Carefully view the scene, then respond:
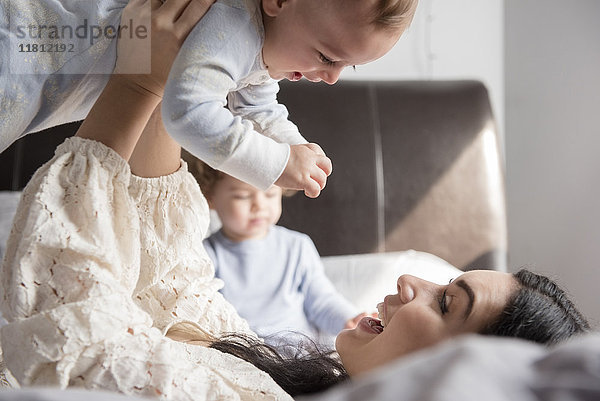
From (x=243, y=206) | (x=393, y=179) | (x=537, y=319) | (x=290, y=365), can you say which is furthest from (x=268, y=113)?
(x=393, y=179)

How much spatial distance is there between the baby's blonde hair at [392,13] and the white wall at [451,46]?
5.68 feet

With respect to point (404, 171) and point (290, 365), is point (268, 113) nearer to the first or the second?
point (290, 365)

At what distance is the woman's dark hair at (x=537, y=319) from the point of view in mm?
868

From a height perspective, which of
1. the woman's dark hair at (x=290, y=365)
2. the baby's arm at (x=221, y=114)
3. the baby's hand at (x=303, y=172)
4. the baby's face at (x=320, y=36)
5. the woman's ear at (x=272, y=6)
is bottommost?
the woman's dark hair at (x=290, y=365)

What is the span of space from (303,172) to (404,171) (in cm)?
155

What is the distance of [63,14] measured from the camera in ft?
3.14

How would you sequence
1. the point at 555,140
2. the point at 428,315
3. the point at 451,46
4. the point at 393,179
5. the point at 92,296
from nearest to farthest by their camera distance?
the point at 92,296, the point at 428,315, the point at 393,179, the point at 555,140, the point at 451,46

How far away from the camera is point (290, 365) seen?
1018 mm

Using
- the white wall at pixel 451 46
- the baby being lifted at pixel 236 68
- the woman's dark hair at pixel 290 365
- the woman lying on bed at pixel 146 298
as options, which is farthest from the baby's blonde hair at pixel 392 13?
the white wall at pixel 451 46

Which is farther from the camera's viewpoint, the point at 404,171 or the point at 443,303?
the point at 404,171

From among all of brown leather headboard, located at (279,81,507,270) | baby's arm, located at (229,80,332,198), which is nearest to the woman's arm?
baby's arm, located at (229,80,332,198)

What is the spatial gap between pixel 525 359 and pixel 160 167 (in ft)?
2.24

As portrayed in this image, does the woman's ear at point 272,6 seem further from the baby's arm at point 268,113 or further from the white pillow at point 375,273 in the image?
the white pillow at point 375,273

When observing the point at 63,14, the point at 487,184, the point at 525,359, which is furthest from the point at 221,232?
the point at 525,359
